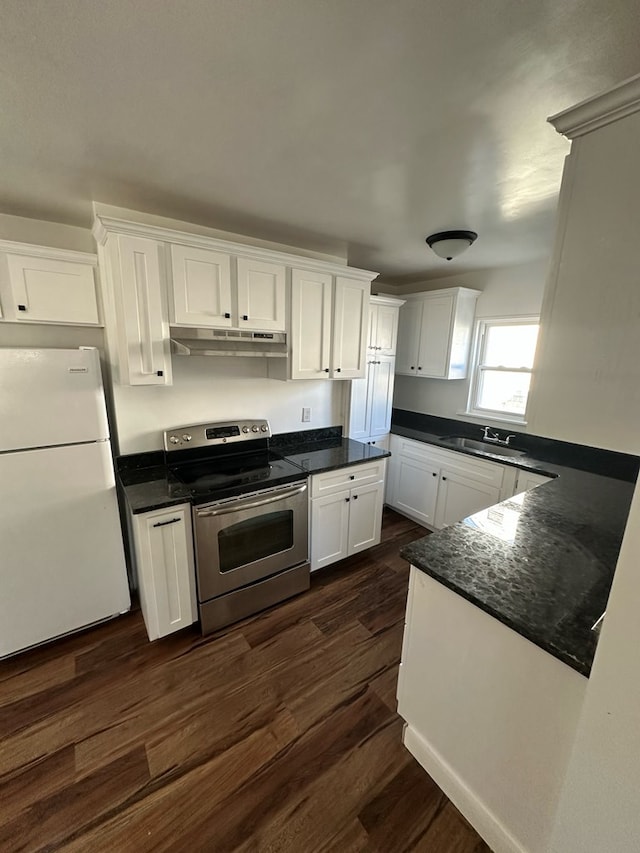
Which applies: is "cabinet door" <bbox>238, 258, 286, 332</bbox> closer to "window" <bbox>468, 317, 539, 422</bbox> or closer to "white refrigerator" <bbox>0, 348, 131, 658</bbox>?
"white refrigerator" <bbox>0, 348, 131, 658</bbox>

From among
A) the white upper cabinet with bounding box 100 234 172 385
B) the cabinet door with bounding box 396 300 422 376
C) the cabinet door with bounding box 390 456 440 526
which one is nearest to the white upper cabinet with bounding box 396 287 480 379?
the cabinet door with bounding box 396 300 422 376

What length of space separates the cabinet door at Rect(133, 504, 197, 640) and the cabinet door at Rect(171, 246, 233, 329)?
111 cm

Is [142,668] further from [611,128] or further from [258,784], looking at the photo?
[611,128]

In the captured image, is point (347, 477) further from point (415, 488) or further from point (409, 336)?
point (409, 336)

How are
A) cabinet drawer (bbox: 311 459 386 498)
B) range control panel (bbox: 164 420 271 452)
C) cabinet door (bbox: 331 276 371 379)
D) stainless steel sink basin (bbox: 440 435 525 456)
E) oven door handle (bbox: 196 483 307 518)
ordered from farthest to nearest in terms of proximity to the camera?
stainless steel sink basin (bbox: 440 435 525 456) → cabinet door (bbox: 331 276 371 379) → cabinet drawer (bbox: 311 459 386 498) → range control panel (bbox: 164 420 271 452) → oven door handle (bbox: 196 483 307 518)

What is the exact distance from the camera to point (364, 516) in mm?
2779

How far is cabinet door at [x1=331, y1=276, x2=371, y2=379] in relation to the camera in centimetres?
261

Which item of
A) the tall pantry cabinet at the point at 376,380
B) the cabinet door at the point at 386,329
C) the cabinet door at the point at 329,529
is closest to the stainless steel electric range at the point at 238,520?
the cabinet door at the point at 329,529

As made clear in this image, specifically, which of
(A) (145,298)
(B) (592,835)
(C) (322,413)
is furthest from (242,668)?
(A) (145,298)

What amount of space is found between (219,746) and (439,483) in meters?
2.41

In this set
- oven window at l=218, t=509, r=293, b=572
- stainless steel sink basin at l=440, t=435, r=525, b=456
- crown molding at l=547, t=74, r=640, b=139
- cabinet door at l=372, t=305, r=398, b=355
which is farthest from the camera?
cabinet door at l=372, t=305, r=398, b=355

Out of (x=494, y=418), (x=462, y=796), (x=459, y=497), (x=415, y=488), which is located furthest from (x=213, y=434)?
(x=494, y=418)

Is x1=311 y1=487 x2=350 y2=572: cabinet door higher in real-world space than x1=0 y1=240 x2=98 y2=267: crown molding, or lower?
lower

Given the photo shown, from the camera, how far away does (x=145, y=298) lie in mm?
1896
